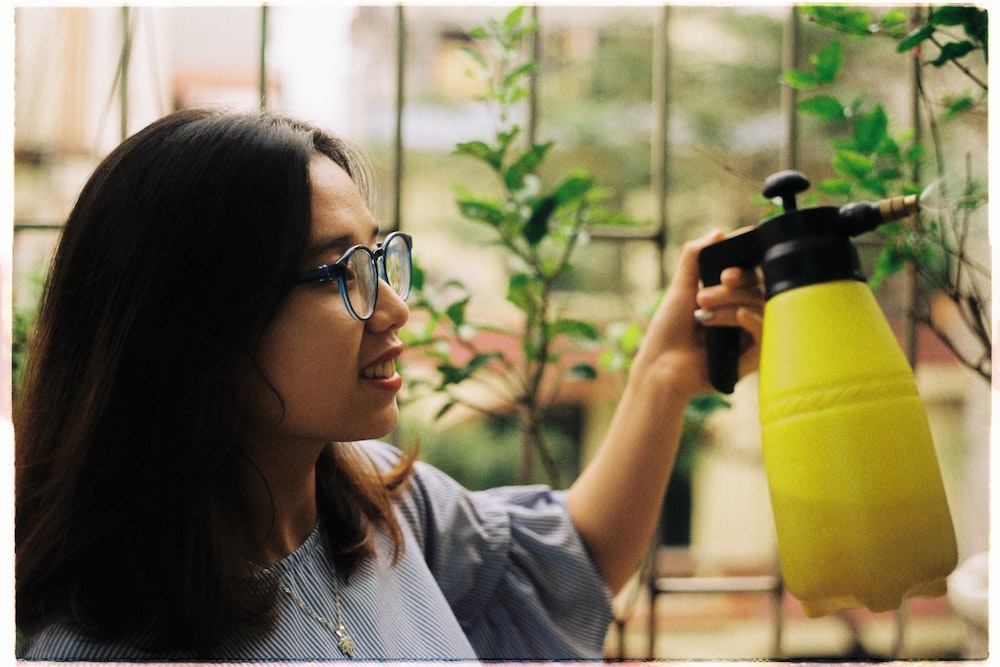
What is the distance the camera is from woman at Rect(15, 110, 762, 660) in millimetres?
650

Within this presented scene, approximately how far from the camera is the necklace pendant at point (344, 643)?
74 cm

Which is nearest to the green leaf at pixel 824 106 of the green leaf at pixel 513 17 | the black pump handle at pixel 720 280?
the black pump handle at pixel 720 280

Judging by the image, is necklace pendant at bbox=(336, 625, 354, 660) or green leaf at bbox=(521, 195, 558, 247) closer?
necklace pendant at bbox=(336, 625, 354, 660)

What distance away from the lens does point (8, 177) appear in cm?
75

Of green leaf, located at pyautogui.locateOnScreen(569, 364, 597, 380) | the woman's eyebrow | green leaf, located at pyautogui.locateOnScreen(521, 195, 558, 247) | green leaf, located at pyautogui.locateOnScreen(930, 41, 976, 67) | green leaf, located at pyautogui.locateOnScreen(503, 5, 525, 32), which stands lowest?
green leaf, located at pyautogui.locateOnScreen(569, 364, 597, 380)

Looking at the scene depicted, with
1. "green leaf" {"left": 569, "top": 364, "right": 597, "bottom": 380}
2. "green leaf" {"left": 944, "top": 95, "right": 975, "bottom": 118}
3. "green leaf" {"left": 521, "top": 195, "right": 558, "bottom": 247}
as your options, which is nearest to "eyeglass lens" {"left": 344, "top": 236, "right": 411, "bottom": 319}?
"green leaf" {"left": 521, "top": 195, "right": 558, "bottom": 247}

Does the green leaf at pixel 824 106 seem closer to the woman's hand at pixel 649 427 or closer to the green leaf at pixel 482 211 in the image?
the woman's hand at pixel 649 427

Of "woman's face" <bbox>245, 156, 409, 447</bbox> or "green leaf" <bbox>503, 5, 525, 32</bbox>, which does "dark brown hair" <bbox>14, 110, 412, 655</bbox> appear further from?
"green leaf" <bbox>503, 5, 525, 32</bbox>

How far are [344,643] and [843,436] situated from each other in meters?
0.48

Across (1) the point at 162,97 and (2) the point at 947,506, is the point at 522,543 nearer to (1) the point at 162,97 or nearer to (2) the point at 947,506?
(2) the point at 947,506

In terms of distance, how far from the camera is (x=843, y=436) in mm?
589

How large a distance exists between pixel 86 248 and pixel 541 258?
0.66m

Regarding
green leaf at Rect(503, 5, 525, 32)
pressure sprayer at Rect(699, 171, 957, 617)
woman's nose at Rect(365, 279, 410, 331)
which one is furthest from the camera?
green leaf at Rect(503, 5, 525, 32)

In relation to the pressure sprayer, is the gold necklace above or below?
below
